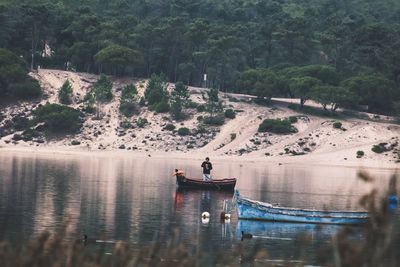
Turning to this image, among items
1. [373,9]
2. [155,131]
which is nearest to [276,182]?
[155,131]

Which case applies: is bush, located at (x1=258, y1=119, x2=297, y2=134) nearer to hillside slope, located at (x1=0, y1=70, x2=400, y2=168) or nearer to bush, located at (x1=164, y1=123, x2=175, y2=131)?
hillside slope, located at (x1=0, y1=70, x2=400, y2=168)

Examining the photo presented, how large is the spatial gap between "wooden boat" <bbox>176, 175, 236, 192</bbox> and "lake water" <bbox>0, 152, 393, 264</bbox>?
0.85 m

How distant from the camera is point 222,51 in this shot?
123m

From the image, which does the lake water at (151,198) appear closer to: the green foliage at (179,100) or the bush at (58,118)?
the bush at (58,118)

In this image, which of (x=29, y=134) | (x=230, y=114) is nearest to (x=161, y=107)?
(x=230, y=114)

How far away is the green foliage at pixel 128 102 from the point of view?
377 feet

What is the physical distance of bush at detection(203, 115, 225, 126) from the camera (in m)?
111

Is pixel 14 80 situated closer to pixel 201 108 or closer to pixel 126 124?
pixel 126 124

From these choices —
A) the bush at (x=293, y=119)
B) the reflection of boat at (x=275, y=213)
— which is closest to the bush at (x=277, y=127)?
the bush at (x=293, y=119)

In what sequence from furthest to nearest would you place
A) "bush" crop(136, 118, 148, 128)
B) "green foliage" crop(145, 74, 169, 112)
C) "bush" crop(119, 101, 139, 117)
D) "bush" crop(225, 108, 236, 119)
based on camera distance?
"green foliage" crop(145, 74, 169, 112), "bush" crop(119, 101, 139, 117), "bush" crop(225, 108, 236, 119), "bush" crop(136, 118, 148, 128)

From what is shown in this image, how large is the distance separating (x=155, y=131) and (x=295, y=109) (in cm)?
1848

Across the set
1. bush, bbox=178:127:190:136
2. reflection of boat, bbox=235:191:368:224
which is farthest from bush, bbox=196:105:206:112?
reflection of boat, bbox=235:191:368:224

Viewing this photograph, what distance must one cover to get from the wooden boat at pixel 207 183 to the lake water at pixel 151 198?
852mm

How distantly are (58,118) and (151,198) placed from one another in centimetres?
5408
